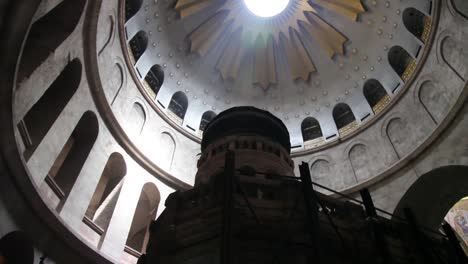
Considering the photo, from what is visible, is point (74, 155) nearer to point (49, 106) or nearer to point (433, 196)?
point (49, 106)

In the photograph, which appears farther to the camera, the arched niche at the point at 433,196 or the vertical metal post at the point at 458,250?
the arched niche at the point at 433,196

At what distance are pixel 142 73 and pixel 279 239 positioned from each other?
13288mm

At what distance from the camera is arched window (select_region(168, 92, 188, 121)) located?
62.3 ft

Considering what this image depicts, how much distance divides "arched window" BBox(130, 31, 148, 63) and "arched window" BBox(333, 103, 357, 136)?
10.6m

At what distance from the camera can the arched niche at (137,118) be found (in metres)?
15.3

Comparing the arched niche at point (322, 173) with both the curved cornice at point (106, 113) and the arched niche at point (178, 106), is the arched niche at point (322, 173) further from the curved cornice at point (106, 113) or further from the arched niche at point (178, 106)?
the arched niche at point (178, 106)

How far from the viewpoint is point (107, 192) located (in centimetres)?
1415

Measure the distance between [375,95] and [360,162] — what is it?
152 inches

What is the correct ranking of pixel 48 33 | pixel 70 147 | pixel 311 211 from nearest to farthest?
pixel 311 211 → pixel 48 33 → pixel 70 147

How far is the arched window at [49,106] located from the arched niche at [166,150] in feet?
18.3

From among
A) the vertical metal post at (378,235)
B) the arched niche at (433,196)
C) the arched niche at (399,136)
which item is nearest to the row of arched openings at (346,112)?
the arched niche at (399,136)

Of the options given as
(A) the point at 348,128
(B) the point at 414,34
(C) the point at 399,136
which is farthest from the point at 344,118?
(B) the point at 414,34

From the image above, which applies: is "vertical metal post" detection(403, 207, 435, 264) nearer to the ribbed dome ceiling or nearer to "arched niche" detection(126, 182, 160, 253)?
"arched niche" detection(126, 182, 160, 253)

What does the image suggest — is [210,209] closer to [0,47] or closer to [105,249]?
[0,47]
